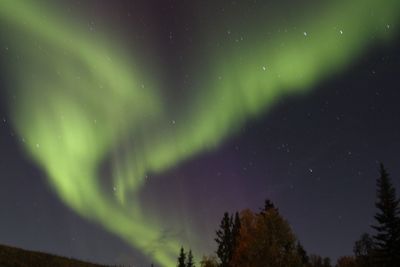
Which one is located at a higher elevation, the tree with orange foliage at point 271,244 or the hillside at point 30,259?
the tree with orange foliage at point 271,244

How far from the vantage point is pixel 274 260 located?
46.1 metres

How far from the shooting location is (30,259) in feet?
121

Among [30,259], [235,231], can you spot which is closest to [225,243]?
[235,231]

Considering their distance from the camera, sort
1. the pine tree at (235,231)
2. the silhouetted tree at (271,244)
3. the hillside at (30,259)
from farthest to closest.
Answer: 1. the pine tree at (235,231)
2. the silhouetted tree at (271,244)
3. the hillside at (30,259)

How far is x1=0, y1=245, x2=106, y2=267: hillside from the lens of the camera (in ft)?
111

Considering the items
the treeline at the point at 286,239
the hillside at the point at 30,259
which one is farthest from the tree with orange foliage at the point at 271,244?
the hillside at the point at 30,259

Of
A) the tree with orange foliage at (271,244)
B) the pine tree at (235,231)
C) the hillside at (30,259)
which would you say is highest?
the pine tree at (235,231)

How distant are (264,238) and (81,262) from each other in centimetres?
1981

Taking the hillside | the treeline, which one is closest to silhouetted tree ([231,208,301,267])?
the treeline

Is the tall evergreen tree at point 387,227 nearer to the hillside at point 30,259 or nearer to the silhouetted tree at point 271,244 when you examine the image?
the silhouetted tree at point 271,244

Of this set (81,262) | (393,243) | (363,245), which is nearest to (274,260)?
(393,243)

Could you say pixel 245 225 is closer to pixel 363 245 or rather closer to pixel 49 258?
pixel 49 258

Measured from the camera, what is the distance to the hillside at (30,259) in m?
34.0

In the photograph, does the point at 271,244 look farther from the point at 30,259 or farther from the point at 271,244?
the point at 30,259
